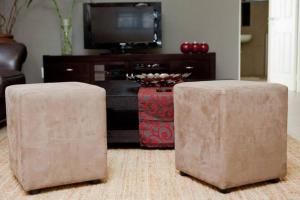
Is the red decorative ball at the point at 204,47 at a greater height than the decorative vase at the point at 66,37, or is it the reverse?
the decorative vase at the point at 66,37

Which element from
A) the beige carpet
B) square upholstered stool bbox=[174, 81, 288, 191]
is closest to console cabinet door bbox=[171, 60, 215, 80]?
the beige carpet

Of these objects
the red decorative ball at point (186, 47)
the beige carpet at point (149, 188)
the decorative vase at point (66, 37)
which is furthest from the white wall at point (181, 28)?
the beige carpet at point (149, 188)

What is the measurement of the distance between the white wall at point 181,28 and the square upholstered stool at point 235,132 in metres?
3.29

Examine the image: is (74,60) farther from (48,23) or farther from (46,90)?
(46,90)

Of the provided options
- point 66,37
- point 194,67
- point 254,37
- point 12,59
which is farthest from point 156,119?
point 254,37

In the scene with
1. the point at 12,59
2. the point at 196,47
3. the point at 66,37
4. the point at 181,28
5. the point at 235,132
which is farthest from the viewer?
the point at 181,28

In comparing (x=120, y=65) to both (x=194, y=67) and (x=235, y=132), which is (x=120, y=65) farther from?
(x=235, y=132)

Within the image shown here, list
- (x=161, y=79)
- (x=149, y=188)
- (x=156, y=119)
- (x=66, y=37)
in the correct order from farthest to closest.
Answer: (x=66, y=37)
(x=161, y=79)
(x=156, y=119)
(x=149, y=188)

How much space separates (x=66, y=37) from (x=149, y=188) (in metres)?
3.36

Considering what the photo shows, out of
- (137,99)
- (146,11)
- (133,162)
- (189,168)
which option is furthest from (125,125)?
(146,11)

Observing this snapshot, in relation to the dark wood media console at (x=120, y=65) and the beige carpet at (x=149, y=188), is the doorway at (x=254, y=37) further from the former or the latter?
the beige carpet at (x=149, y=188)

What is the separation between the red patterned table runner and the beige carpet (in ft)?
1.07

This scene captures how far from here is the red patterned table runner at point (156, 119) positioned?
2.70 metres

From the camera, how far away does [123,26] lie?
5035mm
